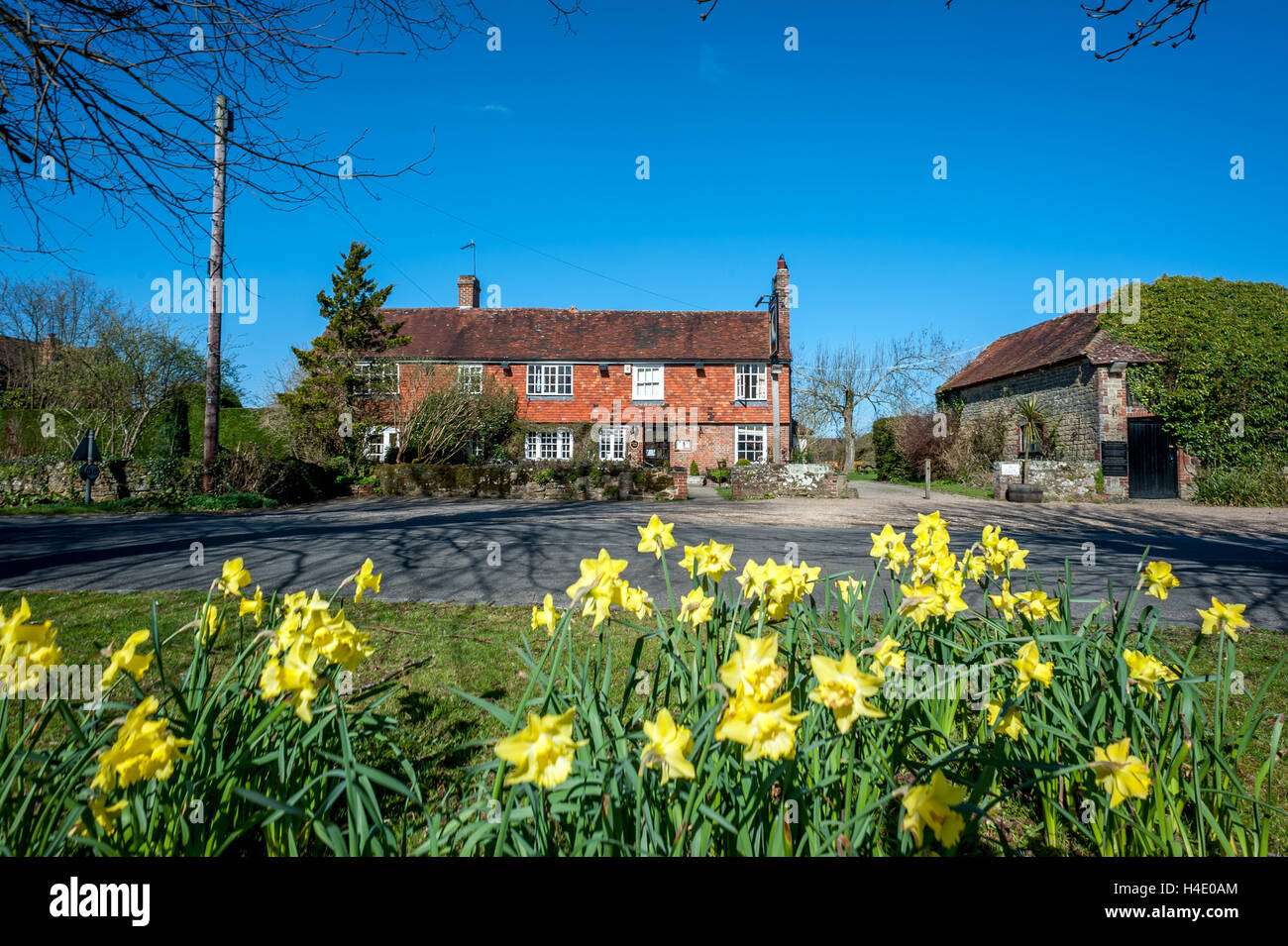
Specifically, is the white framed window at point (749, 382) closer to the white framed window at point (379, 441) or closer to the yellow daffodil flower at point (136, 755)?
the white framed window at point (379, 441)

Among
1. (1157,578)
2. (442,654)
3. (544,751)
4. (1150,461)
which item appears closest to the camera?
(544,751)

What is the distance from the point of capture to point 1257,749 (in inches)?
96.6

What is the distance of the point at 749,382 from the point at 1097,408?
44.9 ft

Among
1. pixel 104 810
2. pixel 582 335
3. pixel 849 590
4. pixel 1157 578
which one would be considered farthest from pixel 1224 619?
pixel 582 335

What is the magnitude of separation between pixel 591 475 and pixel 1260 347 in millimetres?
19388

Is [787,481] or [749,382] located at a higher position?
[749,382]

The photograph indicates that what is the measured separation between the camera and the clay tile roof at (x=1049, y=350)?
19.5m

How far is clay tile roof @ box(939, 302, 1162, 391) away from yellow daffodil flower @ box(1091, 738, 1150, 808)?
2254 centimetres

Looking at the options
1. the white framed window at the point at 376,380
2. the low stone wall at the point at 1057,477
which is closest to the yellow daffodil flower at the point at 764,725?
the low stone wall at the point at 1057,477

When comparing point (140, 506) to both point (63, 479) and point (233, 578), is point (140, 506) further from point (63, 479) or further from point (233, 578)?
point (233, 578)

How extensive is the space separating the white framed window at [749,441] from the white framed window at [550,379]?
8.27 meters

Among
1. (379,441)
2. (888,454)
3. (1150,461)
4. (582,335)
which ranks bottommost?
(1150,461)

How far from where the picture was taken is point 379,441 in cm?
2098
